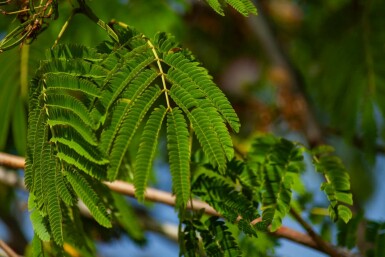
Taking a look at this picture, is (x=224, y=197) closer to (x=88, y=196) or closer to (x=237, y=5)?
(x=88, y=196)

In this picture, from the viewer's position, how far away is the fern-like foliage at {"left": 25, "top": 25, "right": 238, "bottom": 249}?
6.68 ft

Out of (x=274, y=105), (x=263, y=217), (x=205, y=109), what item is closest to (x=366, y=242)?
(x=263, y=217)

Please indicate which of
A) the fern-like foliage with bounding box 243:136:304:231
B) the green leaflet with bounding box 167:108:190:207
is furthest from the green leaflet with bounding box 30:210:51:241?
the fern-like foliage with bounding box 243:136:304:231

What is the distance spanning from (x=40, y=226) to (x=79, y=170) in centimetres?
18

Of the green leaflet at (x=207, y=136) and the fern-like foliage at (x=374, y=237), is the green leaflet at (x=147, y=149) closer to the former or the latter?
the green leaflet at (x=207, y=136)

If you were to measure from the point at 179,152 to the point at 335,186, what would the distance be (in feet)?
1.82

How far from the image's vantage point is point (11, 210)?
17.7 feet

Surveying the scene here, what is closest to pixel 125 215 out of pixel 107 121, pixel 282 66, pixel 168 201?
pixel 168 201

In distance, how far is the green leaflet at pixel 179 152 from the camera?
2.04 metres

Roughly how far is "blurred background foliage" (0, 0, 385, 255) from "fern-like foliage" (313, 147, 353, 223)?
662mm

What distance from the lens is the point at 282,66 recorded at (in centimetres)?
478

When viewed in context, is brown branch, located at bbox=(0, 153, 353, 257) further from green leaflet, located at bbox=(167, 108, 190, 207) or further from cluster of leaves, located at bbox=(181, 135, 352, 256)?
green leaflet, located at bbox=(167, 108, 190, 207)

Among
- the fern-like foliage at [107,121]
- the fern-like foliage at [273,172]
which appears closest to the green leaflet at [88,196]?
the fern-like foliage at [107,121]

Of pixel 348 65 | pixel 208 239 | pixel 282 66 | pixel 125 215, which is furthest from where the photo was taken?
pixel 282 66
